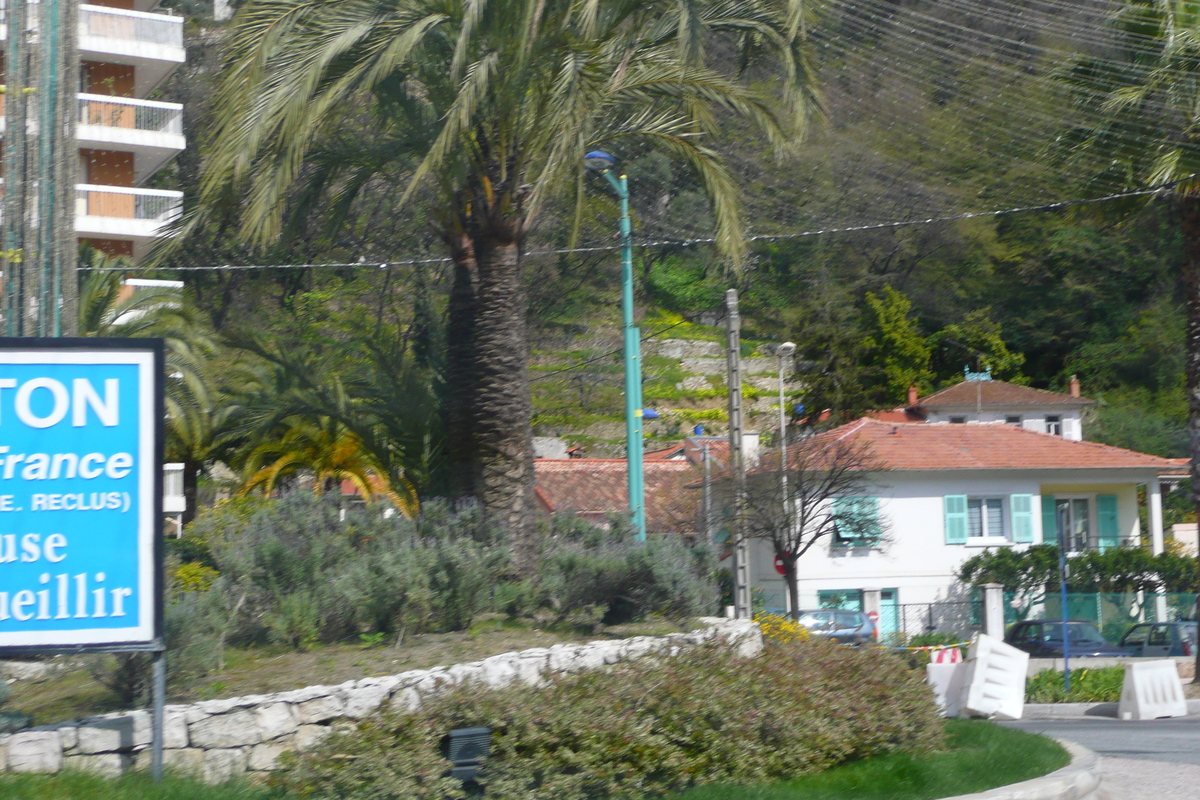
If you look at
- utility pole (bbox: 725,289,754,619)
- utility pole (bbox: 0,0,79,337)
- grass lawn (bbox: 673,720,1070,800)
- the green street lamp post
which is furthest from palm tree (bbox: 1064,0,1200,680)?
utility pole (bbox: 0,0,79,337)

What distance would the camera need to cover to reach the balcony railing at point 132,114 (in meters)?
34.2

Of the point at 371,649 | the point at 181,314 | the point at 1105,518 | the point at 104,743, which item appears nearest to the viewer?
the point at 104,743

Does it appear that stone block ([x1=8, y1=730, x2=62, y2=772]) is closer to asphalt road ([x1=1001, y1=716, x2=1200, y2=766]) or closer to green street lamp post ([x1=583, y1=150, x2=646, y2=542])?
asphalt road ([x1=1001, y1=716, x2=1200, y2=766])

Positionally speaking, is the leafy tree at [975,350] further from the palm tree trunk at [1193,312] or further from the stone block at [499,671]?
the stone block at [499,671]

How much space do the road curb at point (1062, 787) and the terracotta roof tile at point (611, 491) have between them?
1052 inches

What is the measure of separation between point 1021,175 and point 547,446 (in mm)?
24784

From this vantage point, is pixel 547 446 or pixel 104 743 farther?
pixel 547 446

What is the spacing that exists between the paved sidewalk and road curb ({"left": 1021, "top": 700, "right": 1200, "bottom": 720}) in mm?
6287

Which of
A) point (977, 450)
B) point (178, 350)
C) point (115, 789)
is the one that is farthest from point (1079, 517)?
point (115, 789)

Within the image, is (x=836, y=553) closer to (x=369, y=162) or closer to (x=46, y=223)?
(x=369, y=162)

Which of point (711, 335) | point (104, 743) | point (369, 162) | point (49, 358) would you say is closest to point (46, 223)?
point (49, 358)

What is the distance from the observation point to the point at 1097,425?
5416 cm

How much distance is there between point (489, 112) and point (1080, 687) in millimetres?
Answer: 13263

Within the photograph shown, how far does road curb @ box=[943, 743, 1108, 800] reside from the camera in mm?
7988
